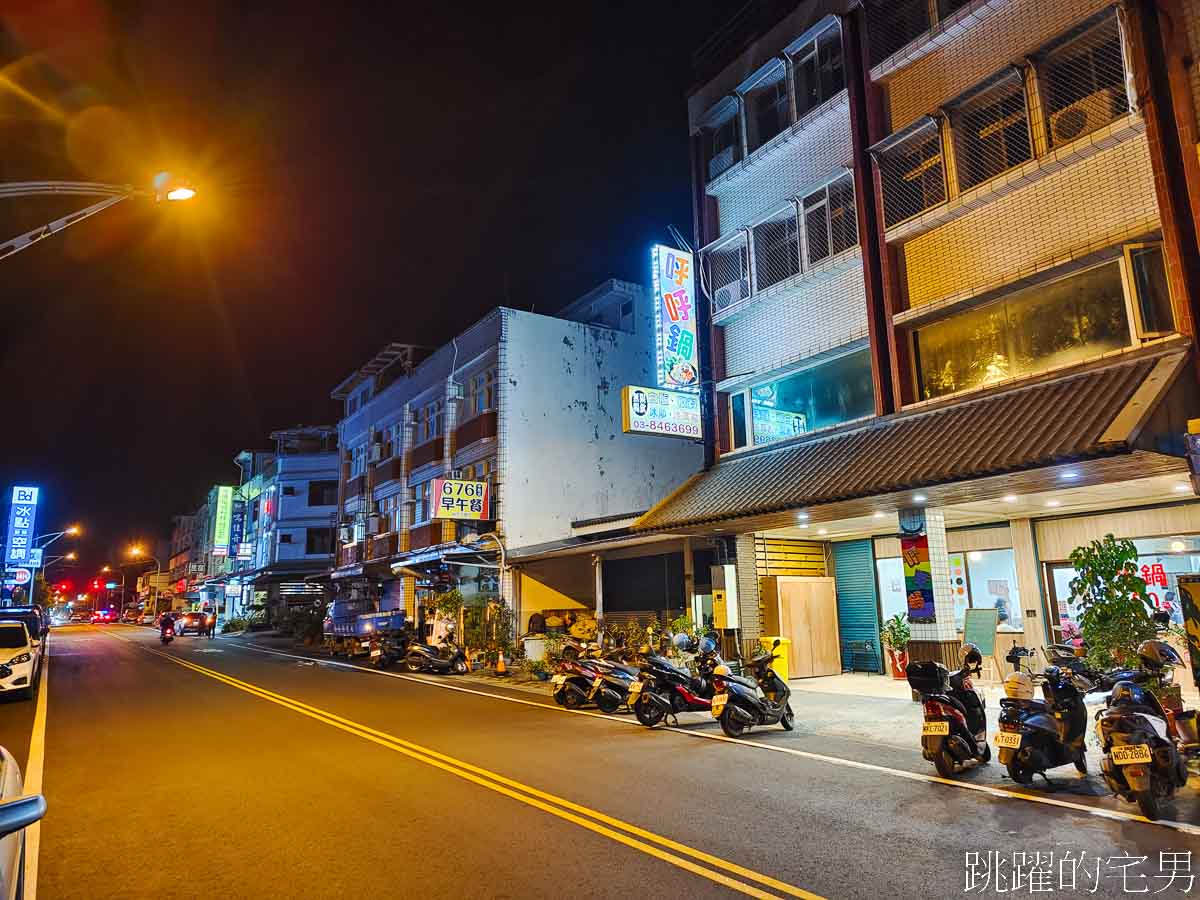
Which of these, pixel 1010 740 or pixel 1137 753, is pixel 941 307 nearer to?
pixel 1010 740

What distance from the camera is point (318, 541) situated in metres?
56.1

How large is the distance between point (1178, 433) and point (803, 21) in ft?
39.8

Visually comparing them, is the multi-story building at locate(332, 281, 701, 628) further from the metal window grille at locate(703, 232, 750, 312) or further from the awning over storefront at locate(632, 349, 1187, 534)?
the awning over storefront at locate(632, 349, 1187, 534)

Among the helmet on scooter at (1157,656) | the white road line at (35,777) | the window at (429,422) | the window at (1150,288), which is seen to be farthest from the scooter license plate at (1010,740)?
the window at (429,422)

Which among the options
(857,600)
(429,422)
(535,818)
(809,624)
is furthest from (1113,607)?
(429,422)

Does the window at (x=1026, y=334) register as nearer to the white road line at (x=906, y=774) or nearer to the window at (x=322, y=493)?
the white road line at (x=906, y=774)

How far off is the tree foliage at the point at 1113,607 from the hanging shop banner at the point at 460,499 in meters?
20.3

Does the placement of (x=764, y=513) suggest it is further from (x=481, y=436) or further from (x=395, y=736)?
(x=481, y=436)

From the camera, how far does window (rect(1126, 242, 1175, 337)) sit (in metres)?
11.6

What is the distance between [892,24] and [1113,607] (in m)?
12.4

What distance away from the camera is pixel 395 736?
36.7 ft

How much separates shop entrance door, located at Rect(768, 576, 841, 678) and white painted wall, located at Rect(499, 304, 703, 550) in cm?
1005

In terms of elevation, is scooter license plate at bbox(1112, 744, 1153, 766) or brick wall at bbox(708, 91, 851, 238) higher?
brick wall at bbox(708, 91, 851, 238)

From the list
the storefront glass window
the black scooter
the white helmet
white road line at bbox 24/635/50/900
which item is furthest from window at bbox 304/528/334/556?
the white helmet
